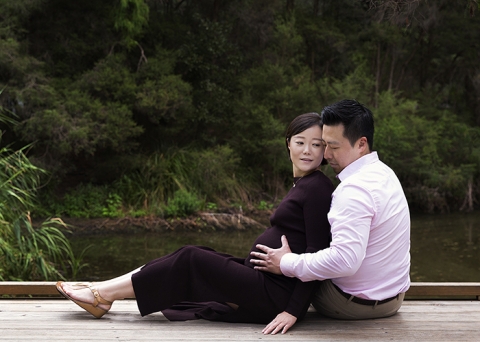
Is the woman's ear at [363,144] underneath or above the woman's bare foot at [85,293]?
above

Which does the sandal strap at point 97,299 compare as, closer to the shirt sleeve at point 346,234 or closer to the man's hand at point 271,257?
the man's hand at point 271,257

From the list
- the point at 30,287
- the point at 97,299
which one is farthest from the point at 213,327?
the point at 30,287

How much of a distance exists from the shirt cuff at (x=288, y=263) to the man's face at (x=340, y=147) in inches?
16.8

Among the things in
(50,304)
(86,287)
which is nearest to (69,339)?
(86,287)

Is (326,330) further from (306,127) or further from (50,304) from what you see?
(50,304)

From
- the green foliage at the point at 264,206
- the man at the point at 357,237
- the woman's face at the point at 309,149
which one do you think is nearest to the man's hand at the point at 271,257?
the man at the point at 357,237

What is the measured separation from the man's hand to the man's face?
1.32ft

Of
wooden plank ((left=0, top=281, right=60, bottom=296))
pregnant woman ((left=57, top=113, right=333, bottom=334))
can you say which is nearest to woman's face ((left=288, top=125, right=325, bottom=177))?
pregnant woman ((left=57, top=113, right=333, bottom=334))

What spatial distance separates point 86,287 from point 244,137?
1096cm

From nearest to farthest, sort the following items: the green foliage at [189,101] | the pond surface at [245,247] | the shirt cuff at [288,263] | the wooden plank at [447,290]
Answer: the shirt cuff at [288,263] → the wooden plank at [447,290] → the pond surface at [245,247] → the green foliage at [189,101]

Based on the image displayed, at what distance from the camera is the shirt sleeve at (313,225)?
9.04 ft

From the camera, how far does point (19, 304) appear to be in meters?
3.33

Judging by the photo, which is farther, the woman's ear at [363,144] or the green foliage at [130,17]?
the green foliage at [130,17]

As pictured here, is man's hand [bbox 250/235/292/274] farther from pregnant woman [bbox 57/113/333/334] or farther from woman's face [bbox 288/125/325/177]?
woman's face [bbox 288/125/325/177]
